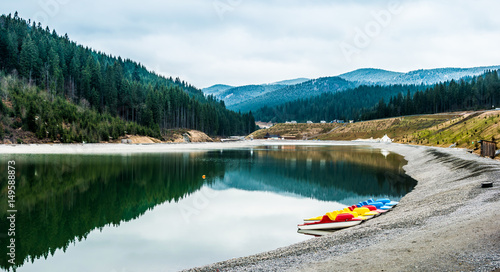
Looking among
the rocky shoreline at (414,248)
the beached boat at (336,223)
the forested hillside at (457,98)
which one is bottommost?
the beached boat at (336,223)

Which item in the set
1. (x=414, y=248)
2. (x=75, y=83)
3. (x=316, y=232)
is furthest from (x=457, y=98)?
(x=414, y=248)

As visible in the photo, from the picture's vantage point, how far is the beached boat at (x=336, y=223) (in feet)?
60.4

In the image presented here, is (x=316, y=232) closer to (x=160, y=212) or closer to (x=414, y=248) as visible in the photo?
(x=414, y=248)

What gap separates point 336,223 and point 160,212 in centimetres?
Result: 1213

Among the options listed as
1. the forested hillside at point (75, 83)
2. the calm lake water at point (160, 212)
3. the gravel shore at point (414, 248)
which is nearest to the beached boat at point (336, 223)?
the calm lake water at point (160, 212)

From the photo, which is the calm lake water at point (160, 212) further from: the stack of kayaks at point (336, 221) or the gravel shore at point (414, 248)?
the gravel shore at point (414, 248)

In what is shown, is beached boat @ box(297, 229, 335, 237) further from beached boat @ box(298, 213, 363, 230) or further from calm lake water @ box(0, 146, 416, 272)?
calm lake water @ box(0, 146, 416, 272)

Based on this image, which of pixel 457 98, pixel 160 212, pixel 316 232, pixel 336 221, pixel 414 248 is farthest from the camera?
pixel 457 98

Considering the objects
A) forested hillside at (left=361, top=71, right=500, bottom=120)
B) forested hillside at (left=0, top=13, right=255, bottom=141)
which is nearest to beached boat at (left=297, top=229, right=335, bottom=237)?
forested hillside at (left=0, top=13, right=255, bottom=141)

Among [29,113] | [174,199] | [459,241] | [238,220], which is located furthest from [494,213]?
[29,113]

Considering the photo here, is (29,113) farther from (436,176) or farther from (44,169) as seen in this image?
(436,176)

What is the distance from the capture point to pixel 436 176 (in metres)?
34.9

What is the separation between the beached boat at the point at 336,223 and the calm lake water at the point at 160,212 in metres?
1.17

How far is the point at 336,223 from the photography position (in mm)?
→ 18516
